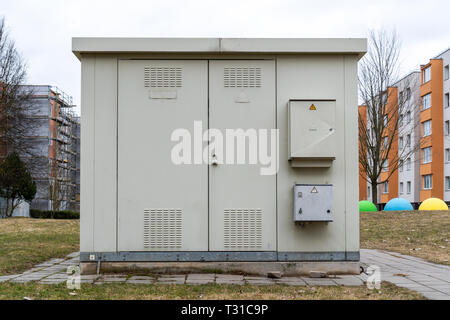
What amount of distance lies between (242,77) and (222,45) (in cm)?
56

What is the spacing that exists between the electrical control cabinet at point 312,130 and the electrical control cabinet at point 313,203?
1.48 feet

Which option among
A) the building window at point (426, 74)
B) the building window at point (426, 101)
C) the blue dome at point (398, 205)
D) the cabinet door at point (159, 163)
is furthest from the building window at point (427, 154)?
the cabinet door at point (159, 163)

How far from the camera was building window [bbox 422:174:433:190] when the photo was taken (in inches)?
2011

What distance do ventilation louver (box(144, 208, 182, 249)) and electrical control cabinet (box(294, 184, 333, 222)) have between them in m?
1.72

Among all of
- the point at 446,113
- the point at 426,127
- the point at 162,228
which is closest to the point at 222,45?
the point at 162,228

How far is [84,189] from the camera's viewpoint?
7.51 metres

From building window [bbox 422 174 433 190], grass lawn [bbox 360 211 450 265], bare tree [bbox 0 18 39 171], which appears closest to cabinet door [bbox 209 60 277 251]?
grass lawn [bbox 360 211 450 265]

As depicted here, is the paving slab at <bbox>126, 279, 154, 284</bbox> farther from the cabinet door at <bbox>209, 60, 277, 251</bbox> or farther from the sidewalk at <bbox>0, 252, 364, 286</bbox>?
the cabinet door at <bbox>209, 60, 277, 251</bbox>

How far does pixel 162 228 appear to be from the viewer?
7.55 meters

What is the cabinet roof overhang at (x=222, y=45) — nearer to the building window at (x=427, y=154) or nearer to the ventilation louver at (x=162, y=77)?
the ventilation louver at (x=162, y=77)

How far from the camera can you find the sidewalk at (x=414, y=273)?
20.8 ft

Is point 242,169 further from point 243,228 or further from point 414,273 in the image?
point 414,273
